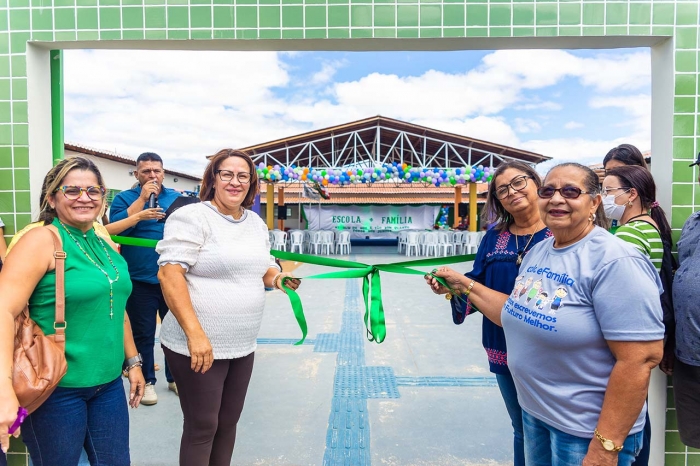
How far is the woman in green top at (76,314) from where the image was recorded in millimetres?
1391

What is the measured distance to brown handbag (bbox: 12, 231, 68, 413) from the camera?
130 centimetres

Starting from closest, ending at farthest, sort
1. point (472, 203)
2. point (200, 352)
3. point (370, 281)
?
point (200, 352) → point (370, 281) → point (472, 203)

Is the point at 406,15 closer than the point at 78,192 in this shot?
No

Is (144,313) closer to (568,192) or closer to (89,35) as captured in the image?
(89,35)

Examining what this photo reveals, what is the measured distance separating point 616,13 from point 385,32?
1172 mm

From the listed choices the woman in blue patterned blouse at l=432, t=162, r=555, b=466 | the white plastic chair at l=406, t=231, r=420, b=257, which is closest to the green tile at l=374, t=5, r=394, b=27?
the woman in blue patterned blouse at l=432, t=162, r=555, b=466

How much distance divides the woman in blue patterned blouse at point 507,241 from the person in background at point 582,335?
330mm

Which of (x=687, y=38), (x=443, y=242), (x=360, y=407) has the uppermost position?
(x=687, y=38)

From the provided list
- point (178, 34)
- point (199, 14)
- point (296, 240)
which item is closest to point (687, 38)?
point (199, 14)

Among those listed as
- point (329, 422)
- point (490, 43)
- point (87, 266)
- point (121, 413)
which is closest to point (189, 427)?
point (121, 413)

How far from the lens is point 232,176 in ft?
5.80

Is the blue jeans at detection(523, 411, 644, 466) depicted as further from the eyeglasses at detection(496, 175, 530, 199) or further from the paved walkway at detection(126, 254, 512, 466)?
the paved walkway at detection(126, 254, 512, 466)

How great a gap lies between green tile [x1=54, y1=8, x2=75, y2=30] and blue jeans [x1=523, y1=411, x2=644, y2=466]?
9.43 feet

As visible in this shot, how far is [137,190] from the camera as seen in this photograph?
3.12m
